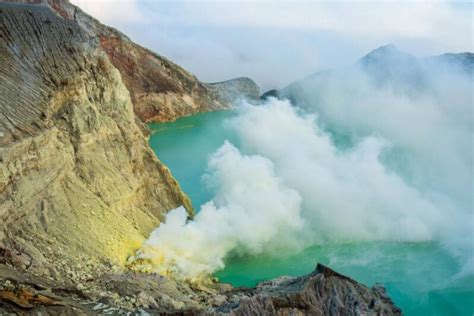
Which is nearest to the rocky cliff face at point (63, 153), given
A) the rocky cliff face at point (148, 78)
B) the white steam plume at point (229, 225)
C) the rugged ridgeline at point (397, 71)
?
the white steam plume at point (229, 225)

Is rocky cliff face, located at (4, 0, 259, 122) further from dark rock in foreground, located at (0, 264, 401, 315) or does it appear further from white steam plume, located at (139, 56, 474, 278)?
dark rock in foreground, located at (0, 264, 401, 315)

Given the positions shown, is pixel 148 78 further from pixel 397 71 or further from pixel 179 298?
pixel 179 298

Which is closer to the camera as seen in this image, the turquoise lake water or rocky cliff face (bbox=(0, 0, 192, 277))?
rocky cliff face (bbox=(0, 0, 192, 277))

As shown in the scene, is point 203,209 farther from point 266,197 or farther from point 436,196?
point 436,196

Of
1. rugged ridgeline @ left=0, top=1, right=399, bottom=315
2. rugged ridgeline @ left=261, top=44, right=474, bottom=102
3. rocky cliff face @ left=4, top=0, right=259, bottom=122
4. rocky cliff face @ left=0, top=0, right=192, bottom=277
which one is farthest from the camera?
rocky cliff face @ left=4, top=0, right=259, bottom=122

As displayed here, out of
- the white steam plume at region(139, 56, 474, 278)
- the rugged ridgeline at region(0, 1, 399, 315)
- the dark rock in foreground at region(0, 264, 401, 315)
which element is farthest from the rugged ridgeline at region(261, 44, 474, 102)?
the dark rock in foreground at region(0, 264, 401, 315)

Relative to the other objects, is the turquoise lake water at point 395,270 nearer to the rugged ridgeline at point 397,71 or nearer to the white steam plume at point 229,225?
the white steam plume at point 229,225

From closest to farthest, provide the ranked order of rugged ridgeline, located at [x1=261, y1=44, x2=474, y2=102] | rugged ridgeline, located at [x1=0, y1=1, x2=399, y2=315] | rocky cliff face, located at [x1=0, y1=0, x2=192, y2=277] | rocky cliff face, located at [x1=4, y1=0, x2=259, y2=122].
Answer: rugged ridgeline, located at [x1=0, y1=1, x2=399, y2=315] → rocky cliff face, located at [x1=0, y1=0, x2=192, y2=277] → rugged ridgeline, located at [x1=261, y1=44, x2=474, y2=102] → rocky cliff face, located at [x1=4, y1=0, x2=259, y2=122]
